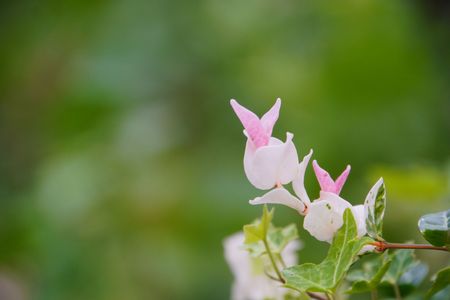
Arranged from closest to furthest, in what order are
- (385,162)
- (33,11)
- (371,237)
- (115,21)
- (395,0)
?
(371,237) → (385,162) → (395,0) → (115,21) → (33,11)

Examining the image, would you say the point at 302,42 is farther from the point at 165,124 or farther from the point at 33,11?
the point at 33,11

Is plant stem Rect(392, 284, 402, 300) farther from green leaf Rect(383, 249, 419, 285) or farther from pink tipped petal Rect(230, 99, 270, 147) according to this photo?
pink tipped petal Rect(230, 99, 270, 147)

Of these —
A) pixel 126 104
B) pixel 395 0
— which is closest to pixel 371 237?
pixel 126 104

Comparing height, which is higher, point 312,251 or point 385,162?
point 385,162

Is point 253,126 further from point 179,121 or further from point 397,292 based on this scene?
point 179,121

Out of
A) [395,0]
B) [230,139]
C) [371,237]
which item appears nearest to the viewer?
[371,237]

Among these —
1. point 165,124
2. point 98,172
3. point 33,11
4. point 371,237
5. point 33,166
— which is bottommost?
point 371,237

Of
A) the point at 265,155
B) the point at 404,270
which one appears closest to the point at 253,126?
the point at 265,155
